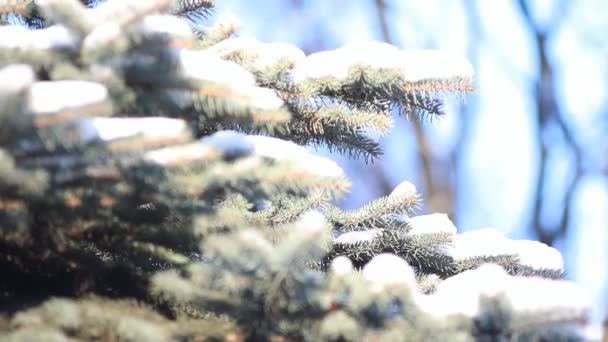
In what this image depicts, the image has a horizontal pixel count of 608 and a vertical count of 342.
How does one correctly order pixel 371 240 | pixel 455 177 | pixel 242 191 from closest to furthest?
pixel 242 191
pixel 371 240
pixel 455 177

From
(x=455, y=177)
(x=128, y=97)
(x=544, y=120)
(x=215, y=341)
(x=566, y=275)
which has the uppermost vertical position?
(x=544, y=120)

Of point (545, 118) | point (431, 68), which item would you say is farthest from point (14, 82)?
point (545, 118)

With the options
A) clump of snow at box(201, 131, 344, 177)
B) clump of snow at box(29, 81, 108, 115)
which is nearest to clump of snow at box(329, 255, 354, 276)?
clump of snow at box(201, 131, 344, 177)

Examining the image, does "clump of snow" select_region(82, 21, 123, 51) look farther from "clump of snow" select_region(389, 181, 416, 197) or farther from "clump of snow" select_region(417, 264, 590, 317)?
"clump of snow" select_region(389, 181, 416, 197)

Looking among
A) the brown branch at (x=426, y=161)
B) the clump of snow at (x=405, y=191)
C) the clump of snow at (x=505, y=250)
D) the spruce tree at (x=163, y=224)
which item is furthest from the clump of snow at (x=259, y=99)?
the brown branch at (x=426, y=161)

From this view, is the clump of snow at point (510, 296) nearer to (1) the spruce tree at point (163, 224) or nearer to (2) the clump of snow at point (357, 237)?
(1) the spruce tree at point (163, 224)

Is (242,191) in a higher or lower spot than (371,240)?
lower

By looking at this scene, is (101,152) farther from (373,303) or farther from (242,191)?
(373,303)

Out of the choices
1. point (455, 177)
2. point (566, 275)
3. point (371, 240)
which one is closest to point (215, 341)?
point (371, 240)
